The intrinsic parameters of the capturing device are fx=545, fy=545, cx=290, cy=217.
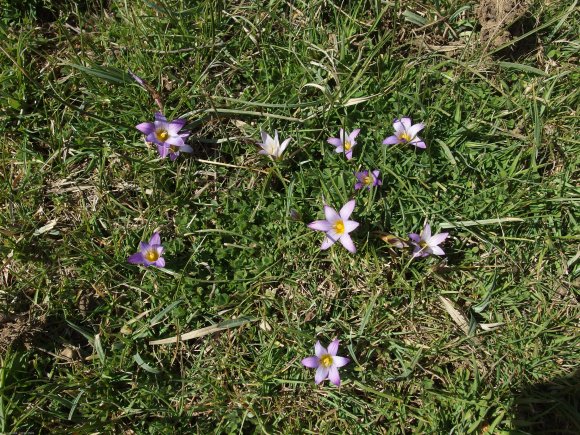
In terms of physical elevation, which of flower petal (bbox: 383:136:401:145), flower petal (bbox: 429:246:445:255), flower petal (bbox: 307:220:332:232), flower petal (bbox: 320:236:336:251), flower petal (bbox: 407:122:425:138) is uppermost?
flower petal (bbox: 407:122:425:138)

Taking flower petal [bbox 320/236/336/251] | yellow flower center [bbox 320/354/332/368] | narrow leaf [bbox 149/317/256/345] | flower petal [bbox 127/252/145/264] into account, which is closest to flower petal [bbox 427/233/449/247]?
flower petal [bbox 320/236/336/251]

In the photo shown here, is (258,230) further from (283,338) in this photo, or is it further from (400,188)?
(400,188)

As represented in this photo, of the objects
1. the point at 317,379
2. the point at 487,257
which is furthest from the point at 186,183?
the point at 487,257

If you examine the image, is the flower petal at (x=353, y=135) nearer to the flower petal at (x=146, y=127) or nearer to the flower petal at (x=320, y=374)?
the flower petal at (x=146, y=127)

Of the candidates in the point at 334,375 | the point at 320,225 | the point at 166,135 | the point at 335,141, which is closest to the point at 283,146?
the point at 335,141

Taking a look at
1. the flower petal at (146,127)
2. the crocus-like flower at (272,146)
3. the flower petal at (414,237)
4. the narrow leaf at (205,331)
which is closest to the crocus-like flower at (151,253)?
the narrow leaf at (205,331)

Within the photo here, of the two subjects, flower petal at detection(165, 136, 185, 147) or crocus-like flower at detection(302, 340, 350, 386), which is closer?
crocus-like flower at detection(302, 340, 350, 386)

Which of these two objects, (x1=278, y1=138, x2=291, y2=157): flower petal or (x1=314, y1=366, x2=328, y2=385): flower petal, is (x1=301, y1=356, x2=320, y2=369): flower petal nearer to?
(x1=314, y1=366, x2=328, y2=385): flower petal
